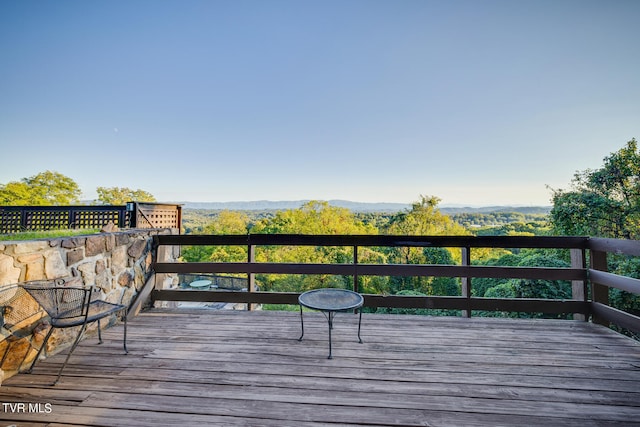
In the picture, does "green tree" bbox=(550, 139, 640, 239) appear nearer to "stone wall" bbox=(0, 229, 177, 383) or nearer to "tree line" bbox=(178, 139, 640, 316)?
"tree line" bbox=(178, 139, 640, 316)

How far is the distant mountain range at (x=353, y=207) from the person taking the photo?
15.4 metres

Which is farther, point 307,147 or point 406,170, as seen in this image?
point 406,170

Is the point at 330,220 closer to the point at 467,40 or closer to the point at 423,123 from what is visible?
the point at 423,123

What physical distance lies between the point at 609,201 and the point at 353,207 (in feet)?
49.4

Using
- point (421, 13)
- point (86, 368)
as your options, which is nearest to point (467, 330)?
point (86, 368)

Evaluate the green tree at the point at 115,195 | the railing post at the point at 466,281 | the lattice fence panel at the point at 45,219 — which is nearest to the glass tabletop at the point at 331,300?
the railing post at the point at 466,281

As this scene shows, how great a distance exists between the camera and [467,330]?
263cm

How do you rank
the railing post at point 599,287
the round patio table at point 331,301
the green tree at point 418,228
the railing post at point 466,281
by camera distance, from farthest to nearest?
the green tree at point 418,228 < the railing post at point 466,281 < the railing post at point 599,287 < the round patio table at point 331,301

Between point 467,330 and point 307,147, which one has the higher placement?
point 307,147

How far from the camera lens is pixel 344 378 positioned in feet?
5.74

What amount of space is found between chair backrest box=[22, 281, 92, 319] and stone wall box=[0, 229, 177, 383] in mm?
166

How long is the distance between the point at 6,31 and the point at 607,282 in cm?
1313

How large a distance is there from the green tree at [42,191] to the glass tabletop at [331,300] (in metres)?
18.1

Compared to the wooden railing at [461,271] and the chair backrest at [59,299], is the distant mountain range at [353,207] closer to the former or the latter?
the wooden railing at [461,271]
